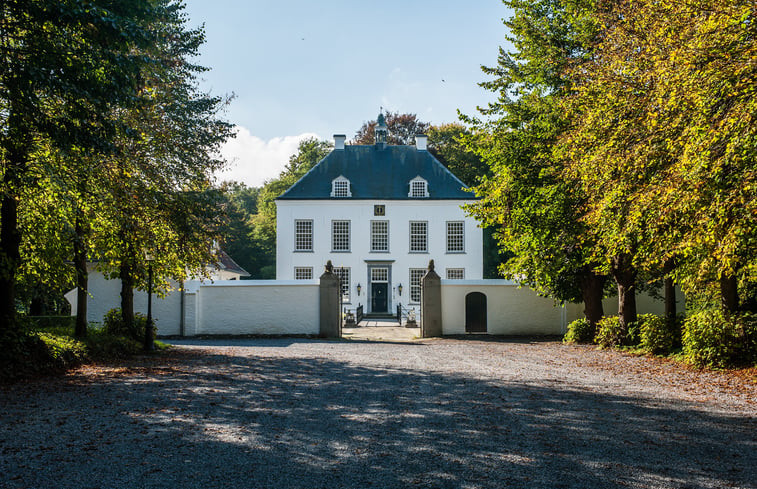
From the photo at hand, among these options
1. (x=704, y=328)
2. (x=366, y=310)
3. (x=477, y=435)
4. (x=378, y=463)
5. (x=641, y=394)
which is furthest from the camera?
(x=366, y=310)

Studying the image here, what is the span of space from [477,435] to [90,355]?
9.70m

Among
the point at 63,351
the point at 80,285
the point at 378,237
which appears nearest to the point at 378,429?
the point at 63,351

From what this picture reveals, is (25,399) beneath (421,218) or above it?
beneath

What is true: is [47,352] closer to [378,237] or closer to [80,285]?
[80,285]

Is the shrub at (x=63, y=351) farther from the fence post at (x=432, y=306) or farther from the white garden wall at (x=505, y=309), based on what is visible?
the white garden wall at (x=505, y=309)

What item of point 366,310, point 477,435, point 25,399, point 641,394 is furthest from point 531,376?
point 366,310

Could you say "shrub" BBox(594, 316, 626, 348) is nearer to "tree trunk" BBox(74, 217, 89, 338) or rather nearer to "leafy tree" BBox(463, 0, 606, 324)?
"leafy tree" BBox(463, 0, 606, 324)

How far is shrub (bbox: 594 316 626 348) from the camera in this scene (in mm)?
16500

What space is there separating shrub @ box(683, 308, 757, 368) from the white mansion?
2670 cm

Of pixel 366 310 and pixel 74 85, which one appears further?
pixel 366 310

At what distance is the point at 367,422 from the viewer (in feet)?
22.8

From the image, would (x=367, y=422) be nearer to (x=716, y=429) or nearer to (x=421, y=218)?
A: (x=716, y=429)

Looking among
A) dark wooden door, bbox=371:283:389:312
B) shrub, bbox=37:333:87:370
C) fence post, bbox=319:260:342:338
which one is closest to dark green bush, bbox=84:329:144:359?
shrub, bbox=37:333:87:370

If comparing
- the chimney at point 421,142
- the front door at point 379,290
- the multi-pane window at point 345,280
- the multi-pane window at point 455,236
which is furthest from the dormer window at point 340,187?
the multi-pane window at point 455,236
